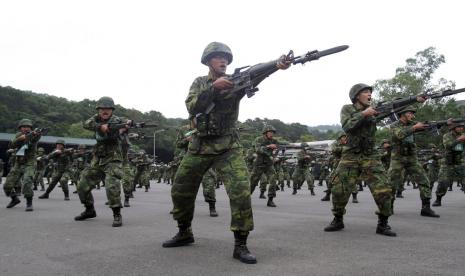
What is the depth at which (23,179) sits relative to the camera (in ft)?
33.4

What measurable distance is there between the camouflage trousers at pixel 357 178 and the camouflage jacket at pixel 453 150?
5.03m

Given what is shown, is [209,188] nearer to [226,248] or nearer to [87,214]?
[87,214]

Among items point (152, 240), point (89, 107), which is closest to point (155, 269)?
point (152, 240)

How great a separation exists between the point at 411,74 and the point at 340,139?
4086cm

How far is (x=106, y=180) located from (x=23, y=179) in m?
3.77

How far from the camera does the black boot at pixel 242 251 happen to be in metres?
4.49

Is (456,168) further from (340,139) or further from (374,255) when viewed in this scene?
(374,255)

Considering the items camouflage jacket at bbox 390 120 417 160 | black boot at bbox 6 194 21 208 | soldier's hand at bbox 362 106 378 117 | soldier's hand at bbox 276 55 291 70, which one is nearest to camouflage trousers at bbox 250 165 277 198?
camouflage jacket at bbox 390 120 417 160

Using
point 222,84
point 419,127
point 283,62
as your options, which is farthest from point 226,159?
point 419,127

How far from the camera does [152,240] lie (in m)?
5.87

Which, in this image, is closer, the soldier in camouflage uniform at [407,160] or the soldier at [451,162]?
the soldier in camouflage uniform at [407,160]

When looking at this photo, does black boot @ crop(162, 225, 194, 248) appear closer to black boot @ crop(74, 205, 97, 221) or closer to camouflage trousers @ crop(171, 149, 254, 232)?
camouflage trousers @ crop(171, 149, 254, 232)

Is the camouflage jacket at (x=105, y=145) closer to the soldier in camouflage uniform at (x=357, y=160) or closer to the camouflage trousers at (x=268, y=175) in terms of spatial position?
the soldier in camouflage uniform at (x=357, y=160)

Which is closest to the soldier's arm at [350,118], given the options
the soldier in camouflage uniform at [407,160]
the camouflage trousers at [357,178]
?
the camouflage trousers at [357,178]
